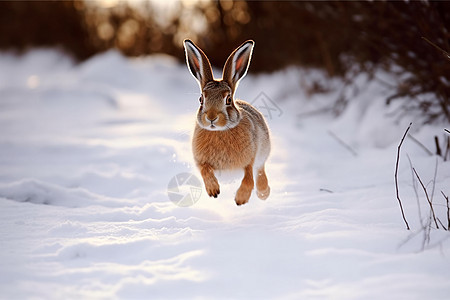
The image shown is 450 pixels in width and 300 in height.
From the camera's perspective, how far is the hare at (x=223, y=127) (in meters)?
3.27

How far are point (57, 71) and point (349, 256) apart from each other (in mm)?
16081

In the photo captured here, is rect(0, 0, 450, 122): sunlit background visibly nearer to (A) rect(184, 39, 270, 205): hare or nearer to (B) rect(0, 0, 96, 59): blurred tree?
(B) rect(0, 0, 96, 59): blurred tree

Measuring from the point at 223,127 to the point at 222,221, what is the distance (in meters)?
0.61

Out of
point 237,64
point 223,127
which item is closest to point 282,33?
point 237,64

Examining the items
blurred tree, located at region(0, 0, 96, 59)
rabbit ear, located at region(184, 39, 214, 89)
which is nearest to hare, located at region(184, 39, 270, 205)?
rabbit ear, located at region(184, 39, 214, 89)

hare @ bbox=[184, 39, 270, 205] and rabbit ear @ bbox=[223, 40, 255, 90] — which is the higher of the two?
rabbit ear @ bbox=[223, 40, 255, 90]

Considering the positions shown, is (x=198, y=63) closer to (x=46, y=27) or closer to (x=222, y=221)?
(x=222, y=221)

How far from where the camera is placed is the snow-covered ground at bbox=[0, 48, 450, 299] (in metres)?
2.30

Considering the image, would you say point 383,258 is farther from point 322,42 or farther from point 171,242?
point 322,42

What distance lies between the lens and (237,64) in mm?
3500

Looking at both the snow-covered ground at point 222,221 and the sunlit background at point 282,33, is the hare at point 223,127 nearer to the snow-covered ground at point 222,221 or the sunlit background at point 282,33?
the snow-covered ground at point 222,221

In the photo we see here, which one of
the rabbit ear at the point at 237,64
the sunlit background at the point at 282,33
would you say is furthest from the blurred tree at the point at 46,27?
the rabbit ear at the point at 237,64

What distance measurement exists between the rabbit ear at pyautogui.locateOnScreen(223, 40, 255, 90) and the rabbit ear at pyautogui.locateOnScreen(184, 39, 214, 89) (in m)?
0.13

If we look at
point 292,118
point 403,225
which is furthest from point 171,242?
point 292,118
